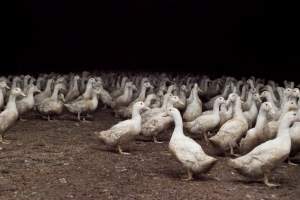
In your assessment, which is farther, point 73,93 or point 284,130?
point 73,93

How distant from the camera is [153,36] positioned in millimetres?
34750

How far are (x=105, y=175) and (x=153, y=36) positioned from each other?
90.0 ft

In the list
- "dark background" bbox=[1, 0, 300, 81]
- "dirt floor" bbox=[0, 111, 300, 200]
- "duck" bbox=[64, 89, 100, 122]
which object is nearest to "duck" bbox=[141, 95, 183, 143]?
"dirt floor" bbox=[0, 111, 300, 200]

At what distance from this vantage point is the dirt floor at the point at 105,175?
6980mm

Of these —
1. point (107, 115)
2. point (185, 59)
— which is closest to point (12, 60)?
point (185, 59)

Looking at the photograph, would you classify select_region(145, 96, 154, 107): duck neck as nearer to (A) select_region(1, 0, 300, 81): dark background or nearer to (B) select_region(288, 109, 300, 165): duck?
(B) select_region(288, 109, 300, 165): duck

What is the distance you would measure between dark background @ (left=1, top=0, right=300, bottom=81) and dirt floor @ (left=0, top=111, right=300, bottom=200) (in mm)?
17739

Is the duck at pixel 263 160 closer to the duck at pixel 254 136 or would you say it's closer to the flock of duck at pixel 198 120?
the flock of duck at pixel 198 120

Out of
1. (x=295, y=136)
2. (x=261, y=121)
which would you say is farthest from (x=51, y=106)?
(x=295, y=136)

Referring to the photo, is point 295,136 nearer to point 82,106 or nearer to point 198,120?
point 198,120

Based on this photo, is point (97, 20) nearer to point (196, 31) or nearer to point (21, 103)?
point (196, 31)

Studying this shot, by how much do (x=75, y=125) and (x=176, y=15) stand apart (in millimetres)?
23036

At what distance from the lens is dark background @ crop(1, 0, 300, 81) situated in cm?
2906

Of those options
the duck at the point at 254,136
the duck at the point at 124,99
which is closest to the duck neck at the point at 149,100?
the duck at the point at 124,99
